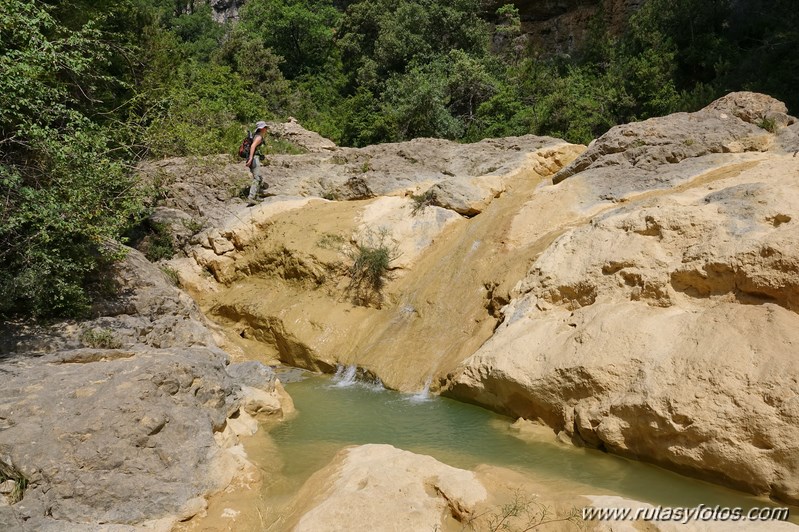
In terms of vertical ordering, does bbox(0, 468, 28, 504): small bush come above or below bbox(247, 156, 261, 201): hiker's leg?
below

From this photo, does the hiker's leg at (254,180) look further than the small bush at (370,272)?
Yes

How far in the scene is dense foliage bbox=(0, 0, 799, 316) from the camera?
674 cm

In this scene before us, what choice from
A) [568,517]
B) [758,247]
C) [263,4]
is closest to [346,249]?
[758,247]

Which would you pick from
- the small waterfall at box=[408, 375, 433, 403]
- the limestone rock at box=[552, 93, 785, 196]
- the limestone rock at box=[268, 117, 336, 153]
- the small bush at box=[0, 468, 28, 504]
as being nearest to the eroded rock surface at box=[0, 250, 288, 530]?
the small bush at box=[0, 468, 28, 504]

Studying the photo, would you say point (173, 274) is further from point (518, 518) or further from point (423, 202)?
point (518, 518)

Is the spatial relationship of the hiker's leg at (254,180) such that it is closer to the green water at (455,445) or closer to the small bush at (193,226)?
the small bush at (193,226)

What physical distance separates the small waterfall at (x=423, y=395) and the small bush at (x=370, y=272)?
8.30 ft

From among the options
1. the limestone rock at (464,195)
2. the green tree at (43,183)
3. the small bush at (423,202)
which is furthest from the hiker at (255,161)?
the green tree at (43,183)

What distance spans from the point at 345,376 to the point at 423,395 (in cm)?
169

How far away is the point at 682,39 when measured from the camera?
761 inches

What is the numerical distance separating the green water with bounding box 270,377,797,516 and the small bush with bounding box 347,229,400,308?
8.06 feet

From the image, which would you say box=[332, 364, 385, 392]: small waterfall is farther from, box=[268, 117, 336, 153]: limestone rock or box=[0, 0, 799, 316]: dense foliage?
box=[268, 117, 336, 153]: limestone rock

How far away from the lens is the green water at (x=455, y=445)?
5383 millimetres

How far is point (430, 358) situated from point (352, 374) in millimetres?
1373
